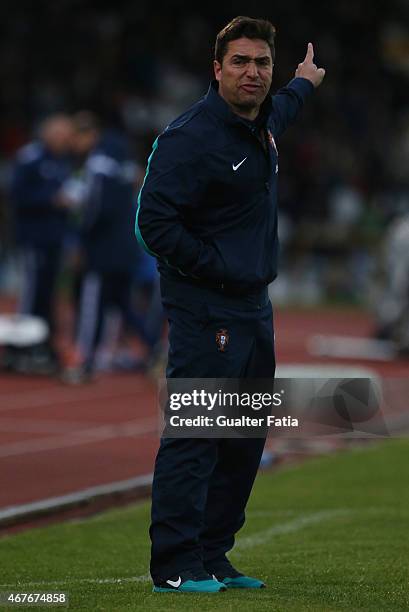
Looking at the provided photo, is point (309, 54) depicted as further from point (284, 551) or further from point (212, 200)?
point (284, 551)

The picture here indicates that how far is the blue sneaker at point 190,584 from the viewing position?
5707 mm

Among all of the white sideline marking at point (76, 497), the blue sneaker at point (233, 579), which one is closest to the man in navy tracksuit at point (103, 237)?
the white sideline marking at point (76, 497)

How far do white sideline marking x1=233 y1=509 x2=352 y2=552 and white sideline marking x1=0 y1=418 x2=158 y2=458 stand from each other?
2967 millimetres

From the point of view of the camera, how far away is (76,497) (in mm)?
8602

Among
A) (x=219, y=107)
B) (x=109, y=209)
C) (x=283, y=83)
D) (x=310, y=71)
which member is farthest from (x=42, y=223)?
(x=283, y=83)

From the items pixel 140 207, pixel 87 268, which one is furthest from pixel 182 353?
pixel 87 268

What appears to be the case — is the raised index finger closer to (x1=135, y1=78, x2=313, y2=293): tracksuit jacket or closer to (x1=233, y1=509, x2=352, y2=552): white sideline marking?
(x1=135, y1=78, x2=313, y2=293): tracksuit jacket

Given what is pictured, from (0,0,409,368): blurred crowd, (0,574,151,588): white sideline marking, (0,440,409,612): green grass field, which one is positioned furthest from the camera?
(0,0,409,368): blurred crowd

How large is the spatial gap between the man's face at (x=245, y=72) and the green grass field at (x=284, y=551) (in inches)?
74.6

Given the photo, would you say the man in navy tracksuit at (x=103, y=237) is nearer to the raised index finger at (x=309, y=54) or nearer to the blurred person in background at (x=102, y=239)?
the blurred person in background at (x=102, y=239)

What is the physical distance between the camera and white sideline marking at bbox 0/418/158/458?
36.9 ft

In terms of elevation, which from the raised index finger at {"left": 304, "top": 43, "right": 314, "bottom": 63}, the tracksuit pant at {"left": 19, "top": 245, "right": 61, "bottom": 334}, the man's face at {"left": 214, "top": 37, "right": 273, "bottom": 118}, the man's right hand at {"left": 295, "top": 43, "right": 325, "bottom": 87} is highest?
the raised index finger at {"left": 304, "top": 43, "right": 314, "bottom": 63}

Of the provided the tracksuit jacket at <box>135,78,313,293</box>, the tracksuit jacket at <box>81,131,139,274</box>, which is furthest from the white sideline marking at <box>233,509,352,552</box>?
the tracksuit jacket at <box>81,131,139,274</box>

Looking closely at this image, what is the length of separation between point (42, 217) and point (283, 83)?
14.9 m
